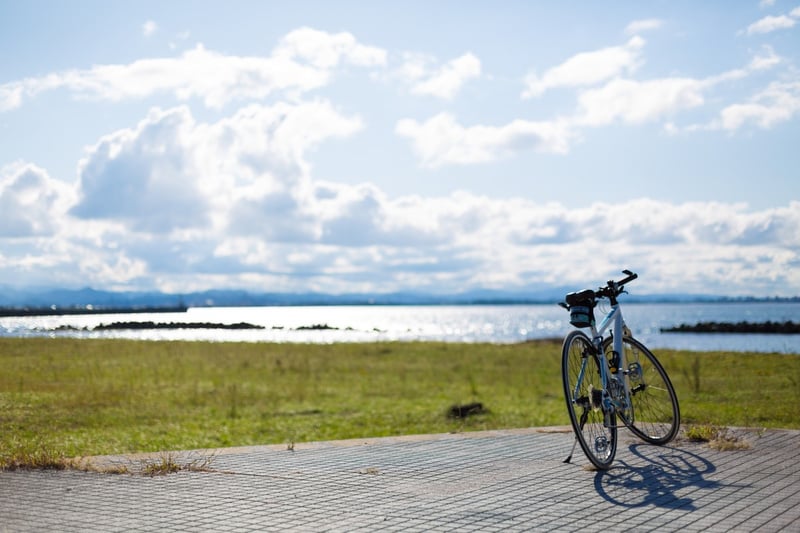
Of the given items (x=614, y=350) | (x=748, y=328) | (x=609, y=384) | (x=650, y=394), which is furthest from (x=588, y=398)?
(x=748, y=328)

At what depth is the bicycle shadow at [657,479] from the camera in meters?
5.93

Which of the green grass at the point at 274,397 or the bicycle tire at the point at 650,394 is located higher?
the bicycle tire at the point at 650,394

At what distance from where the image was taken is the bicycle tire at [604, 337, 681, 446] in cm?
816

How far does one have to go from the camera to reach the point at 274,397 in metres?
20.0

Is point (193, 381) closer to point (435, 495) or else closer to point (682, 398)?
point (682, 398)

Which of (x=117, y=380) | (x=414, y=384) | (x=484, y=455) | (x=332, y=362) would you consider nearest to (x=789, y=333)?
(x=332, y=362)

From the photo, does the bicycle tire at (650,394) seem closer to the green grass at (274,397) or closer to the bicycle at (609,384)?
the bicycle at (609,384)

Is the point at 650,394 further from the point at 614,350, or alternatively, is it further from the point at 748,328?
the point at 748,328

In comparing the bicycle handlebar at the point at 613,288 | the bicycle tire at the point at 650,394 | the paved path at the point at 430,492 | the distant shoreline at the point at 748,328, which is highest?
the bicycle handlebar at the point at 613,288

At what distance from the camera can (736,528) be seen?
5.08 metres

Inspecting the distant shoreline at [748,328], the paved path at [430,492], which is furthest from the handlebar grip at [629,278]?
the distant shoreline at [748,328]

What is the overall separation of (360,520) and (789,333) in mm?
87885

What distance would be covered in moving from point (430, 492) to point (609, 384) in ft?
7.47

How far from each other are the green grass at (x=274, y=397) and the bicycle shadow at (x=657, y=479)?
3097mm
